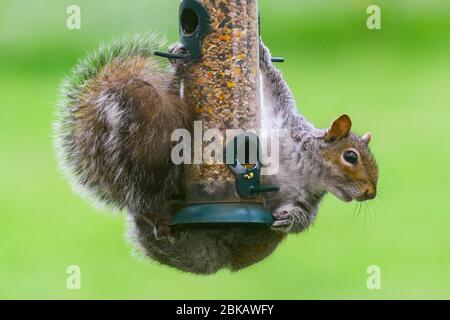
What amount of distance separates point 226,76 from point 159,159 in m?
0.45

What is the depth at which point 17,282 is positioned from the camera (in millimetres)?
8219

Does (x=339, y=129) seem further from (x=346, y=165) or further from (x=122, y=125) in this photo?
(x=122, y=125)

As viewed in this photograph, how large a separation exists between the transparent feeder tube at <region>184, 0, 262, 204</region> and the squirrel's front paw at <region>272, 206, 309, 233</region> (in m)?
0.20

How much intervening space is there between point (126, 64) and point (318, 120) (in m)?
3.91

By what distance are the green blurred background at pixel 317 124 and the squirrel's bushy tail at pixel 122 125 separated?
1.81 meters

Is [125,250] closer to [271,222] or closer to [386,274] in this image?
[386,274]

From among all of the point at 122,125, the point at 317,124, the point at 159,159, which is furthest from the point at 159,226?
the point at 317,124

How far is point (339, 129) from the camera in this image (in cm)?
489
